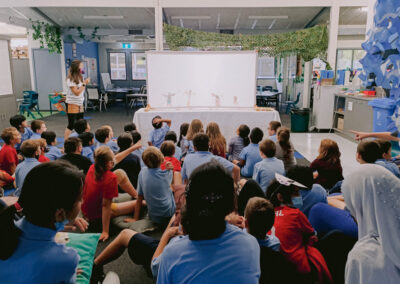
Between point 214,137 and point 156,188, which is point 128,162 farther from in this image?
point 214,137

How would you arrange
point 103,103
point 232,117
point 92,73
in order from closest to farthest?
1. point 232,117
2. point 103,103
3. point 92,73

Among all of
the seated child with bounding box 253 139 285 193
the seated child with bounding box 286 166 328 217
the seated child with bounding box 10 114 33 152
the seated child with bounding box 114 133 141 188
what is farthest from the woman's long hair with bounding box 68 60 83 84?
the seated child with bounding box 286 166 328 217

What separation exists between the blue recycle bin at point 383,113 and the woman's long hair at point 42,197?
528 centimetres

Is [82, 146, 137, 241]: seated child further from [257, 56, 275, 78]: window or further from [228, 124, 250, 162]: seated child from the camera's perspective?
[257, 56, 275, 78]: window

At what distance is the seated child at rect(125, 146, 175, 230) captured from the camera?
8.52ft

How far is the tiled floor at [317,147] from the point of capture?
5129 millimetres

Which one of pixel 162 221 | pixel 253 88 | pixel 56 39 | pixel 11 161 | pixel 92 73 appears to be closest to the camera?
pixel 162 221

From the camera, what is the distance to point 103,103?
13305mm

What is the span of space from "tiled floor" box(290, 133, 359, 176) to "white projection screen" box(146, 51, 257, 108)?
1325 mm

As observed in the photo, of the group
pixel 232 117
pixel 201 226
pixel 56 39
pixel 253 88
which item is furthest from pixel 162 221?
pixel 56 39

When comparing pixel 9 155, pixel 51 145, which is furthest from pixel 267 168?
pixel 9 155

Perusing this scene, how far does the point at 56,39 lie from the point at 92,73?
118 inches

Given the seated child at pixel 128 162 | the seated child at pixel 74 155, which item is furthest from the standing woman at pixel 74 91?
the seated child at pixel 74 155

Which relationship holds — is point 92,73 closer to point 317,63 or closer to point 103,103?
point 103,103
